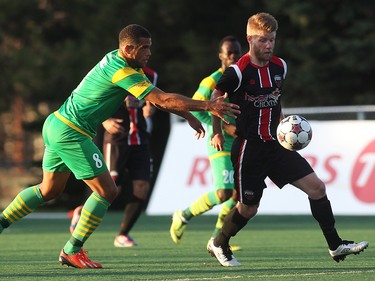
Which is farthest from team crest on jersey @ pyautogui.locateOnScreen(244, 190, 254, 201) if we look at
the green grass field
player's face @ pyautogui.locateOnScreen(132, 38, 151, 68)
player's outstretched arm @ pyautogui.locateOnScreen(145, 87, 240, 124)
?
player's face @ pyautogui.locateOnScreen(132, 38, 151, 68)

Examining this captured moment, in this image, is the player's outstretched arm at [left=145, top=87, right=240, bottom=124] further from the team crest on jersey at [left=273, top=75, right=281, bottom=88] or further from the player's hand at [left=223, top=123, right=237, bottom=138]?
the player's hand at [left=223, top=123, right=237, bottom=138]

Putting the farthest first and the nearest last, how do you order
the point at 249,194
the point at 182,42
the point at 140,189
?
the point at 182,42
the point at 140,189
the point at 249,194

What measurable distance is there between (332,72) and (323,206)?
15.3 m

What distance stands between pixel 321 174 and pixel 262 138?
8631 millimetres

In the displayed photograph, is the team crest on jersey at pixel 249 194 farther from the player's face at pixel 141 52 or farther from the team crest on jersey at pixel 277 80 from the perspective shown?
the player's face at pixel 141 52

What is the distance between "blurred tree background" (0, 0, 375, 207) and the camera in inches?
928

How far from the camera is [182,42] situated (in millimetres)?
25328

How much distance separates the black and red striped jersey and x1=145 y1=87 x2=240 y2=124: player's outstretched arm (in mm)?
749

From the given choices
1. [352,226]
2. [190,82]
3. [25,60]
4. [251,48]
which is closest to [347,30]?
[190,82]

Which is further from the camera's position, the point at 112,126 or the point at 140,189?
the point at 140,189

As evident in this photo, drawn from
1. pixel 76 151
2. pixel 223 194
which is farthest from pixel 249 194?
pixel 223 194

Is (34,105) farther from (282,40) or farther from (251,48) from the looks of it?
(251,48)

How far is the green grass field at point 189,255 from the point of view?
827 centimetres

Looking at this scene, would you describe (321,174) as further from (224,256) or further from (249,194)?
(249,194)
